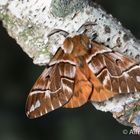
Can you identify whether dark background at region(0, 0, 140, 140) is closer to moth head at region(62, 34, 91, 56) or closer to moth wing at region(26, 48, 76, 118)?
moth wing at region(26, 48, 76, 118)

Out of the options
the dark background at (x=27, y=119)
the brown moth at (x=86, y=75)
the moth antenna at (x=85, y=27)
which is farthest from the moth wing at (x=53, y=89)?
the dark background at (x=27, y=119)

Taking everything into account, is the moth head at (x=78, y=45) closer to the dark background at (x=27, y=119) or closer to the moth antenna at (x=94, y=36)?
the moth antenna at (x=94, y=36)

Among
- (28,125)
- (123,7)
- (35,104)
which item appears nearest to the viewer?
(35,104)

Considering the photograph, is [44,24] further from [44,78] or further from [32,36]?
[44,78]

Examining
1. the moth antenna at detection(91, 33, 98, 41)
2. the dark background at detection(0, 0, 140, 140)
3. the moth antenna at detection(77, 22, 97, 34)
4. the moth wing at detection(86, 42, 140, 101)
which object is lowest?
the dark background at detection(0, 0, 140, 140)

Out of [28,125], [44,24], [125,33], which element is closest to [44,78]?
[44,24]

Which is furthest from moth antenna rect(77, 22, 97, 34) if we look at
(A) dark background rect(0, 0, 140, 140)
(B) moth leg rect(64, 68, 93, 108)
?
(A) dark background rect(0, 0, 140, 140)
